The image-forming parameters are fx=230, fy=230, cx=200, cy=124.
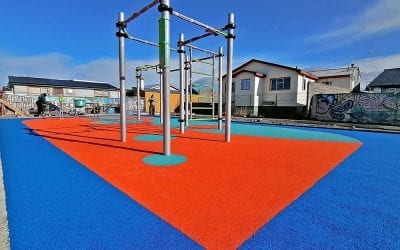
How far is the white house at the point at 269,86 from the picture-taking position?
21.6m

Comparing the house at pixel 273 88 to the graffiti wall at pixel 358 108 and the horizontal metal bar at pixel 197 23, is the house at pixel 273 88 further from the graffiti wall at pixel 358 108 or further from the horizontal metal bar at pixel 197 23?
the horizontal metal bar at pixel 197 23

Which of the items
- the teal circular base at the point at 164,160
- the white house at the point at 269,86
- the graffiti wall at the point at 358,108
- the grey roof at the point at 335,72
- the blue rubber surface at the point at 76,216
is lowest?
the blue rubber surface at the point at 76,216

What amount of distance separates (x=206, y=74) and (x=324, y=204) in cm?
860

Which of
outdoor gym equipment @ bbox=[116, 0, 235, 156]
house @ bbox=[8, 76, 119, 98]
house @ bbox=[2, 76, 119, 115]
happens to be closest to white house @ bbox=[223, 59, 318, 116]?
outdoor gym equipment @ bbox=[116, 0, 235, 156]

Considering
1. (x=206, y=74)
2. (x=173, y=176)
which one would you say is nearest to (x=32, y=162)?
(x=173, y=176)

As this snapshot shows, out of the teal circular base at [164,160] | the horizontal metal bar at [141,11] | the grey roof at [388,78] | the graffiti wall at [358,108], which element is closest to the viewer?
the teal circular base at [164,160]

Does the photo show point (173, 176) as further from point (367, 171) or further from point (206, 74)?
point (206, 74)

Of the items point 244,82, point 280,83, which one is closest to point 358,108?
point 280,83

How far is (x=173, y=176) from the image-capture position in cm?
393

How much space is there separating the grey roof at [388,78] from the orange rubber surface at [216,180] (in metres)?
30.4

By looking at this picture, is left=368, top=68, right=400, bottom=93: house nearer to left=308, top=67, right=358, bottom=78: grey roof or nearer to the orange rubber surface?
left=308, top=67, right=358, bottom=78: grey roof

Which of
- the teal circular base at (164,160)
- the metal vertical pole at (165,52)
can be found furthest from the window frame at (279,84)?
the teal circular base at (164,160)

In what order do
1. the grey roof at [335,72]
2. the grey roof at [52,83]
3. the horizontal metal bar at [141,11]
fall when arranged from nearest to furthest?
the horizontal metal bar at [141,11]
the grey roof at [335,72]
the grey roof at [52,83]

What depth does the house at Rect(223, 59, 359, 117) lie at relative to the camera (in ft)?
69.5
